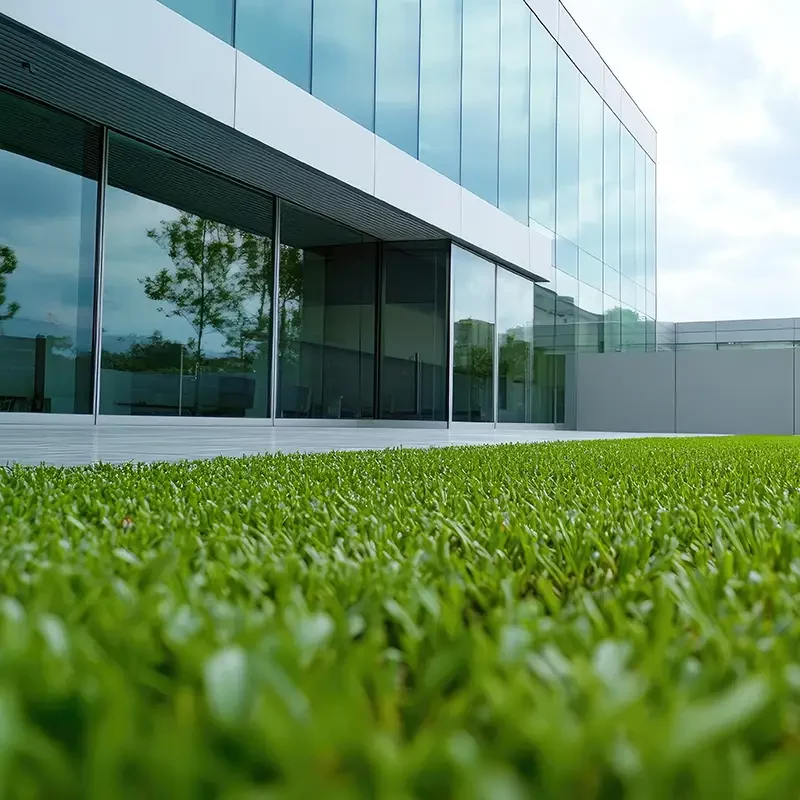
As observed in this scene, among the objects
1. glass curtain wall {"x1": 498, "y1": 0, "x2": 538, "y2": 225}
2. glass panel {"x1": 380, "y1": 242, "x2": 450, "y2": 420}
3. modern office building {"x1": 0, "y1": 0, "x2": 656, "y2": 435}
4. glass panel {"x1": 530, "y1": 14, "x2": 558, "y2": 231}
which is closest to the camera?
modern office building {"x1": 0, "y1": 0, "x2": 656, "y2": 435}

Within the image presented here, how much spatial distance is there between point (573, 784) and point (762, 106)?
37.3 metres

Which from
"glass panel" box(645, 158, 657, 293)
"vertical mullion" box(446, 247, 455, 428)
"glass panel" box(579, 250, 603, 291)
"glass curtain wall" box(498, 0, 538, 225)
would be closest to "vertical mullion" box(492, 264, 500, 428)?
"vertical mullion" box(446, 247, 455, 428)

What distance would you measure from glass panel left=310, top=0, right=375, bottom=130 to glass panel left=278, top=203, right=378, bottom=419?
1995 mm

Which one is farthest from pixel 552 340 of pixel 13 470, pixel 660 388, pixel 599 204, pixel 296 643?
pixel 296 643

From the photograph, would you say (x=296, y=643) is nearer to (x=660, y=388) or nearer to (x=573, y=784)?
(x=573, y=784)

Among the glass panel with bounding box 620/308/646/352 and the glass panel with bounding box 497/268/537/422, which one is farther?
the glass panel with bounding box 620/308/646/352

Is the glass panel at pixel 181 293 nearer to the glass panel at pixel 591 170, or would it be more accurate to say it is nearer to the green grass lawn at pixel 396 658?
the green grass lawn at pixel 396 658

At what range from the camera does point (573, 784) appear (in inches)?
19.7

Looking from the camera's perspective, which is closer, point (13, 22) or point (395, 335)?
point (13, 22)

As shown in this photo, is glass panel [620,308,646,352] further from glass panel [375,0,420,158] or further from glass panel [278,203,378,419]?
glass panel [375,0,420,158]

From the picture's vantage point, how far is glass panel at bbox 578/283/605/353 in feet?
69.6

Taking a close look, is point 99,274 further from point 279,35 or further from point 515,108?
point 515,108

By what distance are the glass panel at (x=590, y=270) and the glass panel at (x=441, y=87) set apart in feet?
23.4

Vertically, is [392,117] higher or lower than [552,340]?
higher
